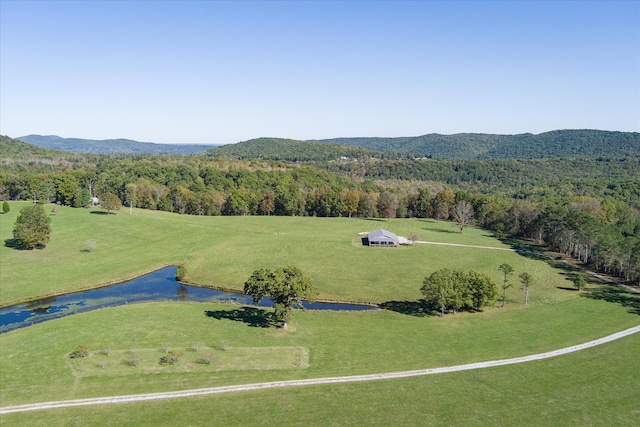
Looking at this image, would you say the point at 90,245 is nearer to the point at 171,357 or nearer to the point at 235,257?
the point at 235,257

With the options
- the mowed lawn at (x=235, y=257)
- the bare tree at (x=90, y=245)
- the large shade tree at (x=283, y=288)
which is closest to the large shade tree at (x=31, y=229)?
the mowed lawn at (x=235, y=257)

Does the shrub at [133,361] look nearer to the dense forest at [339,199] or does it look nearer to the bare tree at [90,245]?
the bare tree at [90,245]

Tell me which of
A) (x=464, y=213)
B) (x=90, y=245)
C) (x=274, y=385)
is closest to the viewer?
(x=274, y=385)

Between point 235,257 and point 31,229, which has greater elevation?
point 31,229

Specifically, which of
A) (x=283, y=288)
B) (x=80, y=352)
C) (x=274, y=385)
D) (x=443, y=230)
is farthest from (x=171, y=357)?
(x=443, y=230)

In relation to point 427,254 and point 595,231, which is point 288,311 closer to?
point 427,254

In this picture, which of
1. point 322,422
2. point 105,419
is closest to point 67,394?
point 105,419
